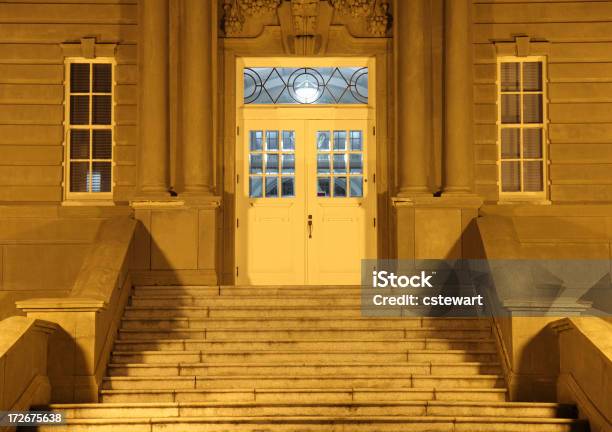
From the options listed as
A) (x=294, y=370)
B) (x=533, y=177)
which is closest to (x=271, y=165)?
(x=533, y=177)

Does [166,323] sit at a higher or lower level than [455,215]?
lower

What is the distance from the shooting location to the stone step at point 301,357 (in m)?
11.0

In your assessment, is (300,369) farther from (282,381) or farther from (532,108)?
(532,108)

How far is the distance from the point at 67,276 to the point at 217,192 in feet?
7.04

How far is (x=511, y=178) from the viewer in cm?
1437

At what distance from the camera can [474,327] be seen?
1171 cm

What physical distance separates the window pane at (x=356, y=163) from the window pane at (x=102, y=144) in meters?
3.16

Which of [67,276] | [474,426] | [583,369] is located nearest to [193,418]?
[474,426]

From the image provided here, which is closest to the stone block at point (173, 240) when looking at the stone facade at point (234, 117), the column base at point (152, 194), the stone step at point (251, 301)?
the stone facade at point (234, 117)

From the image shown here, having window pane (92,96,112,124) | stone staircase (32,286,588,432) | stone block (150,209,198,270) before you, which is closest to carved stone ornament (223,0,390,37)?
window pane (92,96,112,124)

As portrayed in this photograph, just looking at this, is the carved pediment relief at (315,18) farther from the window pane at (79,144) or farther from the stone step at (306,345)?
the stone step at (306,345)

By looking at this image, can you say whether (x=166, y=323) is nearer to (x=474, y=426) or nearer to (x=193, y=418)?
(x=193, y=418)

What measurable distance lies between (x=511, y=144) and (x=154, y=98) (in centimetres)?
466

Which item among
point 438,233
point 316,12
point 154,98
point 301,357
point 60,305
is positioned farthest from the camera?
point 316,12
